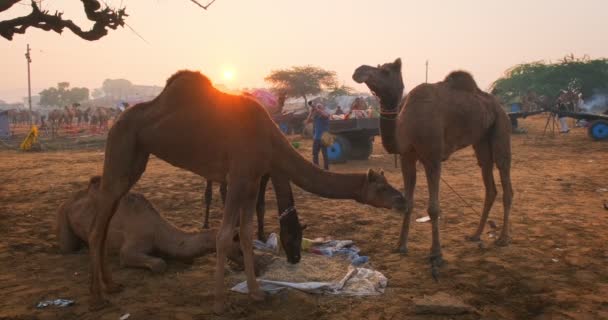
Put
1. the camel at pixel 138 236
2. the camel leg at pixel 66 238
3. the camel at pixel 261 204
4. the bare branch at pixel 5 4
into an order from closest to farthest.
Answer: the camel at pixel 261 204
the camel at pixel 138 236
the camel leg at pixel 66 238
the bare branch at pixel 5 4

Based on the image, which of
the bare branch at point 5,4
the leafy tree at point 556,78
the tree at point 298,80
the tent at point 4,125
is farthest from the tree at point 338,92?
the bare branch at point 5,4

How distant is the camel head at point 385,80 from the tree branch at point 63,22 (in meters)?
5.33

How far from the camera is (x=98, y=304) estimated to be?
15.9ft

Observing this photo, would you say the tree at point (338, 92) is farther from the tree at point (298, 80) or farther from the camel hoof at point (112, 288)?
the camel hoof at point (112, 288)

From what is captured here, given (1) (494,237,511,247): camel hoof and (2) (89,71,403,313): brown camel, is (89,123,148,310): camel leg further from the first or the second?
(1) (494,237,511,247): camel hoof

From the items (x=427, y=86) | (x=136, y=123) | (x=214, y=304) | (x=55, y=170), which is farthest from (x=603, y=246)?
(x=55, y=170)

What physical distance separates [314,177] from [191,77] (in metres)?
1.88

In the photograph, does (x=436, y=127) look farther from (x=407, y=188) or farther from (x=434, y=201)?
(x=407, y=188)

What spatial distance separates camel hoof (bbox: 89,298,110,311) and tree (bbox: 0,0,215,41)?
4280 mm

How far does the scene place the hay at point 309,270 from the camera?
5535 millimetres

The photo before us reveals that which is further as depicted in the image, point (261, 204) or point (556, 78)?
point (556, 78)

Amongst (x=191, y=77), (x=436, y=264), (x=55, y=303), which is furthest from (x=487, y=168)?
(x=55, y=303)

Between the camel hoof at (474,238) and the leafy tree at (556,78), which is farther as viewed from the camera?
the leafy tree at (556,78)

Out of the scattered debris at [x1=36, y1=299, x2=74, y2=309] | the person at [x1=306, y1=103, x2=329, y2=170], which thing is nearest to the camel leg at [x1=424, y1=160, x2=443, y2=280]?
the scattered debris at [x1=36, y1=299, x2=74, y2=309]
